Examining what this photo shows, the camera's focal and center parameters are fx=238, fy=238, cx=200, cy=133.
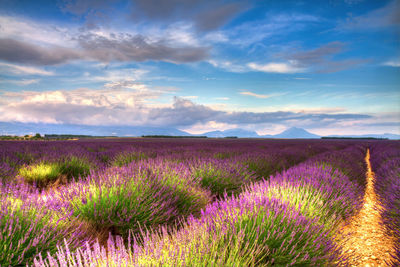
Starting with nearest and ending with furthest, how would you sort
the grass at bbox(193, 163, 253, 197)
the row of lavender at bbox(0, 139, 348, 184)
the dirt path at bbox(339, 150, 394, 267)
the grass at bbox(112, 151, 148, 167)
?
1. the dirt path at bbox(339, 150, 394, 267)
2. the grass at bbox(193, 163, 253, 197)
3. the row of lavender at bbox(0, 139, 348, 184)
4. the grass at bbox(112, 151, 148, 167)

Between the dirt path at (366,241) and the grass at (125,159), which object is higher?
the grass at (125,159)

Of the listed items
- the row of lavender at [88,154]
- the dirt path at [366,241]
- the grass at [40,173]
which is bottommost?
the dirt path at [366,241]

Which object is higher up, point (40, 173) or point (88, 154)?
point (88, 154)

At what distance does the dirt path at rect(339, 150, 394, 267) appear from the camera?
113 inches

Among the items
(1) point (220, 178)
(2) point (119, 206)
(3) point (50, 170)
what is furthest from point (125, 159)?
(2) point (119, 206)

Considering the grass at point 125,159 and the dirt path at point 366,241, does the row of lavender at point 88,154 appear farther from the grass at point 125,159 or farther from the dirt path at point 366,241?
the dirt path at point 366,241

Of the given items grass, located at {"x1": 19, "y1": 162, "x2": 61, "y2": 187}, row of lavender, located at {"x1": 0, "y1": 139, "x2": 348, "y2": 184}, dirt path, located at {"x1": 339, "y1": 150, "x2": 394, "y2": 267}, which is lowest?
dirt path, located at {"x1": 339, "y1": 150, "x2": 394, "y2": 267}

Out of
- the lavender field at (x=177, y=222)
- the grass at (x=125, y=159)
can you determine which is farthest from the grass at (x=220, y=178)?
the grass at (x=125, y=159)

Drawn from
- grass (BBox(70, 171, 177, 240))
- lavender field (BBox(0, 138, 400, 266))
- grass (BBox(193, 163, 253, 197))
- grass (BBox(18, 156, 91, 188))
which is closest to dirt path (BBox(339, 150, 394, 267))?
lavender field (BBox(0, 138, 400, 266))

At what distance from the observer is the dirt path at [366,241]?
288 cm

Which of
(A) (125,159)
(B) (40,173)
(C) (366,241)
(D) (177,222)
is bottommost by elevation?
(C) (366,241)

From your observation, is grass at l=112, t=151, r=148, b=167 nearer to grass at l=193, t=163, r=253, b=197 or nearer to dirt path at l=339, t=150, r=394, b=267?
grass at l=193, t=163, r=253, b=197

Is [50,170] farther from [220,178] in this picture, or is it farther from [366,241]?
[366,241]

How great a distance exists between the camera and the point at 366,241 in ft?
11.7
